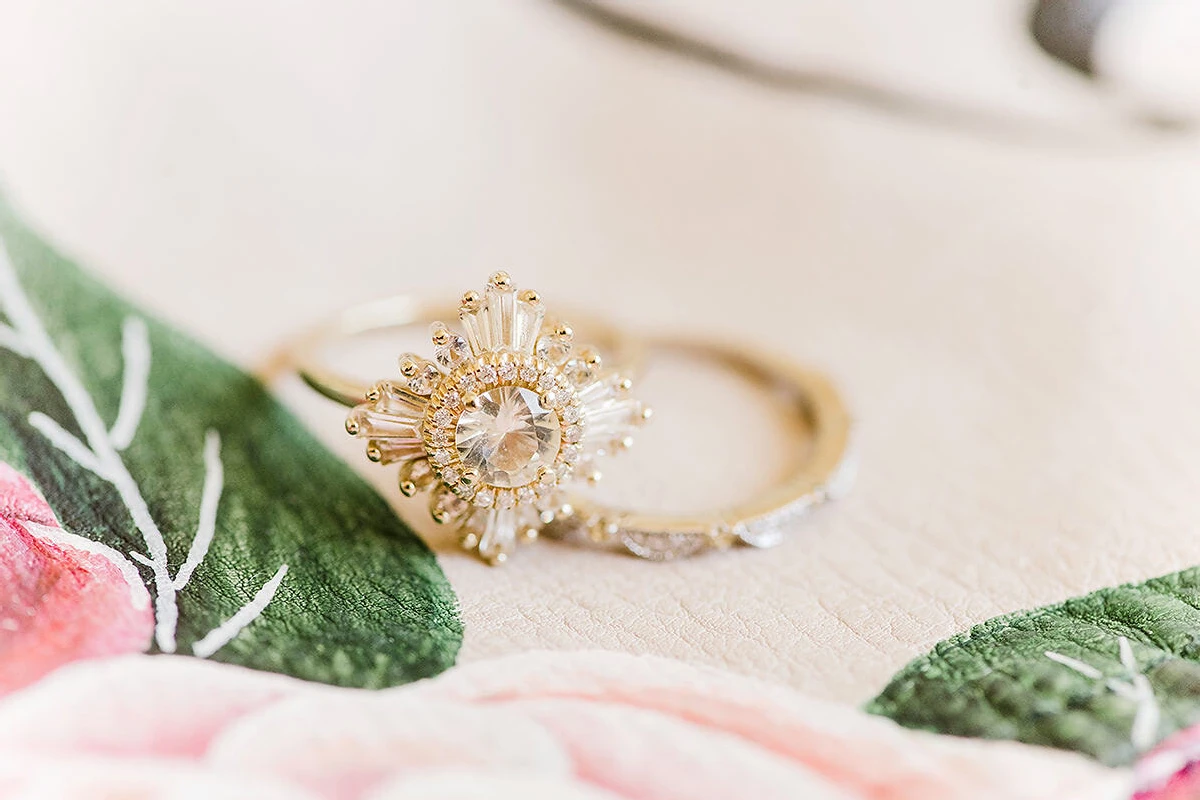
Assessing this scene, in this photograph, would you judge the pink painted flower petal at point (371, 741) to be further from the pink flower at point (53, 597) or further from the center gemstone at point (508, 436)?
the center gemstone at point (508, 436)

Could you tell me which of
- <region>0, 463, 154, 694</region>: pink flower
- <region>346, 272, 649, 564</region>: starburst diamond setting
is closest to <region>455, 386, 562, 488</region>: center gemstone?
<region>346, 272, 649, 564</region>: starburst diamond setting

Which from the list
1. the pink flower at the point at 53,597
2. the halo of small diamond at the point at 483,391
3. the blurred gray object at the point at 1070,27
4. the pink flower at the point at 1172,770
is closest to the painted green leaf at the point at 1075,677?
the pink flower at the point at 1172,770

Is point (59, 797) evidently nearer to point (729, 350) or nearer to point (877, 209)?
point (729, 350)

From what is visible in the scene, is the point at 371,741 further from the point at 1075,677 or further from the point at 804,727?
the point at 1075,677

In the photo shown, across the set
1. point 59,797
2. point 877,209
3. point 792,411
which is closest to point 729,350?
point 792,411

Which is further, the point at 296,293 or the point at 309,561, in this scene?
the point at 296,293

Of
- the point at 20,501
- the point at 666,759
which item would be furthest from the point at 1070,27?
the point at 20,501

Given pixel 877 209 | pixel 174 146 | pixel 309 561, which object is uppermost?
pixel 877 209
